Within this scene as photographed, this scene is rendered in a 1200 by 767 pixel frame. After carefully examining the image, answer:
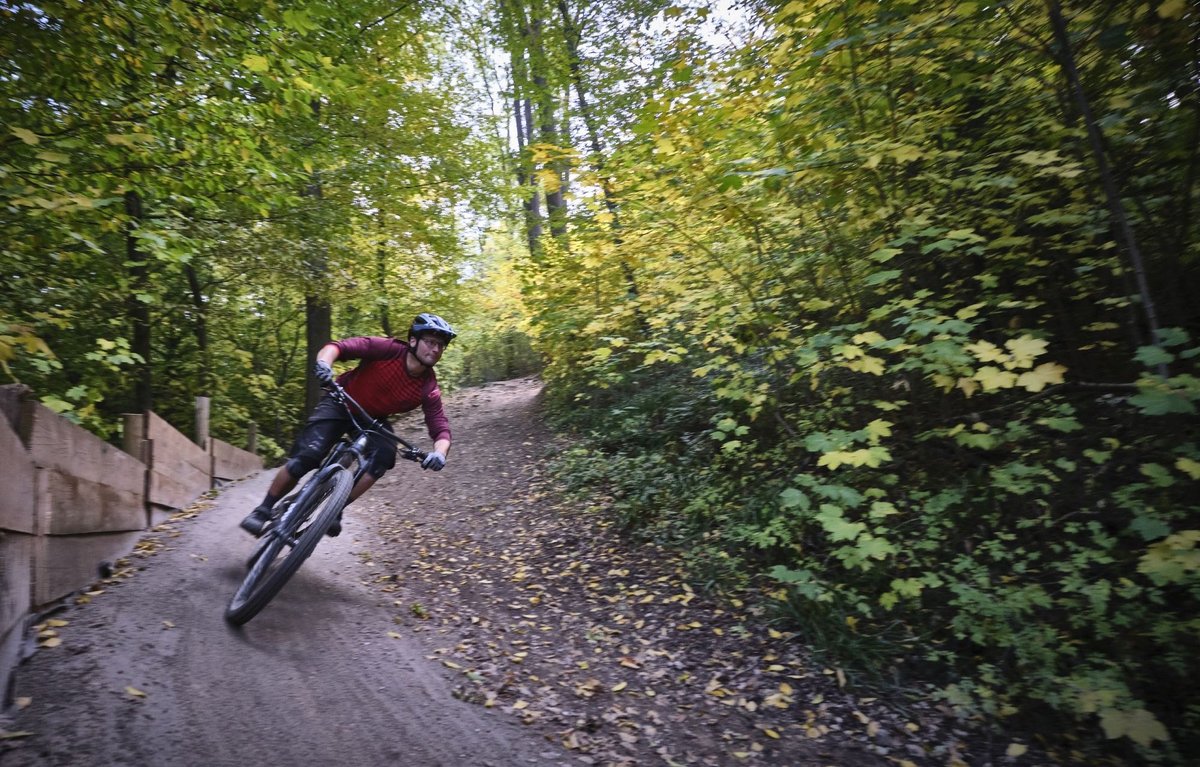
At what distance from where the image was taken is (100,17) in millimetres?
4277

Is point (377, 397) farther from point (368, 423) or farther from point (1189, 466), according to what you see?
point (1189, 466)

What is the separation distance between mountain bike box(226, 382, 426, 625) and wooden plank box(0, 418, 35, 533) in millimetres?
1241

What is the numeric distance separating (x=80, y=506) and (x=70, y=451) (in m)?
0.40

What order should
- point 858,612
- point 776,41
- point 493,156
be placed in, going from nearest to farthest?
point 858,612
point 776,41
point 493,156

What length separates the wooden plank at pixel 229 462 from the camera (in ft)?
28.2

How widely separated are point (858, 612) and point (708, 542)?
1659mm

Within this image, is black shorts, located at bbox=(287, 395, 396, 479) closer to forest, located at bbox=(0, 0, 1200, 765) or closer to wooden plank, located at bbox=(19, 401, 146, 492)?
wooden plank, located at bbox=(19, 401, 146, 492)

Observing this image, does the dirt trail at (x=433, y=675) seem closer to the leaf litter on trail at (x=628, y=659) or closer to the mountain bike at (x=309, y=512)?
the leaf litter on trail at (x=628, y=659)

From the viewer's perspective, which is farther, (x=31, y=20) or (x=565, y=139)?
(x=565, y=139)

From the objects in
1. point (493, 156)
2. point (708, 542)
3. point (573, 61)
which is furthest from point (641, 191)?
point (493, 156)

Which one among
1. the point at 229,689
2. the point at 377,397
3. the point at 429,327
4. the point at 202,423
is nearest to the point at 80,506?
the point at 229,689

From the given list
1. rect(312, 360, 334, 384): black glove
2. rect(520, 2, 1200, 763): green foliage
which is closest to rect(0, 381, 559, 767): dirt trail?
rect(312, 360, 334, 384): black glove

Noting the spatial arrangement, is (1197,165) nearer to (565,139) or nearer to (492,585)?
(492,585)

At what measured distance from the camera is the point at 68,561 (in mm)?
4109
